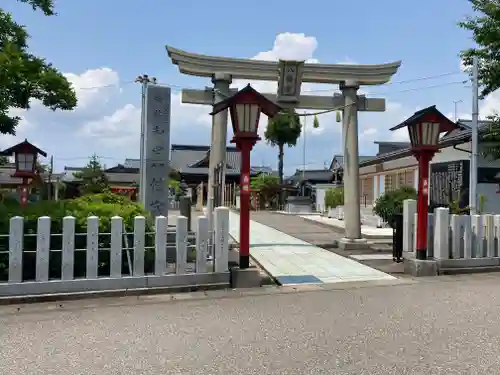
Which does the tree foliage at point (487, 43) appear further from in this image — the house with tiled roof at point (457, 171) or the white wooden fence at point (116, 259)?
the white wooden fence at point (116, 259)

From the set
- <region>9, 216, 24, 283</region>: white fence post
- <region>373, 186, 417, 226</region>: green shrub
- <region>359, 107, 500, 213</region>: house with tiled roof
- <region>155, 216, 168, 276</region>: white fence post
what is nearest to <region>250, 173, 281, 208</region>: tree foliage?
<region>359, 107, 500, 213</region>: house with tiled roof

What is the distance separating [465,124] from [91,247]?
16110 millimetres

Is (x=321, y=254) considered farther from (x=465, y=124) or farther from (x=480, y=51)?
(x=465, y=124)

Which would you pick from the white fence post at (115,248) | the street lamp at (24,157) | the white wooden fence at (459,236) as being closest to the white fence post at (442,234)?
the white wooden fence at (459,236)

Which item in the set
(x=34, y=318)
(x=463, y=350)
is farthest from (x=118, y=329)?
(x=463, y=350)

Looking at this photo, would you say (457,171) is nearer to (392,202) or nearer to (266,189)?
(392,202)

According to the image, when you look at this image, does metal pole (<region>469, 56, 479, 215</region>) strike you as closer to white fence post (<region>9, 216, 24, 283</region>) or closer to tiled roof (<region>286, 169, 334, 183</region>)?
white fence post (<region>9, 216, 24, 283</region>)

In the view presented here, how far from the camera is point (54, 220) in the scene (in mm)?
7766

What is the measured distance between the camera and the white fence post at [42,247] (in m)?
7.12

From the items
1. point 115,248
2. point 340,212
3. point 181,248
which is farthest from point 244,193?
point 340,212

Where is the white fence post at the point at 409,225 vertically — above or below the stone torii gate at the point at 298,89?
below

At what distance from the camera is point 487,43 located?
45.6ft

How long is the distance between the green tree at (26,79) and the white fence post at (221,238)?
3.81 metres

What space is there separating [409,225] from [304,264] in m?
2.43
